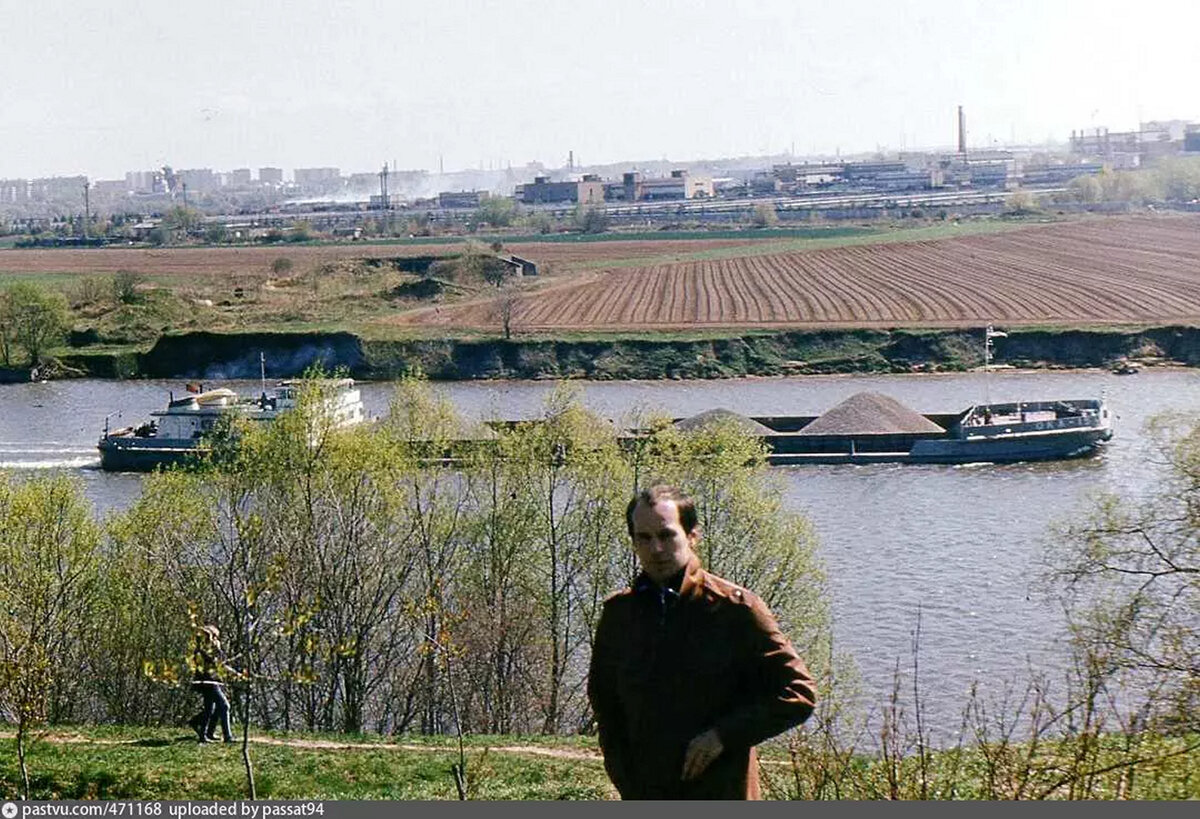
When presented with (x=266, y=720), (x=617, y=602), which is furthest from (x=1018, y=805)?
(x=266, y=720)

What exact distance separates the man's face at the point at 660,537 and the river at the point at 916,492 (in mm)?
7051

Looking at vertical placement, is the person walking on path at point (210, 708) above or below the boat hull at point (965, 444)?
above

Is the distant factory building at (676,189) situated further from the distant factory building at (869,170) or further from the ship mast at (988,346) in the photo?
the ship mast at (988,346)

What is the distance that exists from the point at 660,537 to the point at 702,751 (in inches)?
16.2

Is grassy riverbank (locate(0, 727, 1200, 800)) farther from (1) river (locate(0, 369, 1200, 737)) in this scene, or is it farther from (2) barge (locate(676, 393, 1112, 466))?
(2) barge (locate(676, 393, 1112, 466))

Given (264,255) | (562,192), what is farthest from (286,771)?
(562,192)

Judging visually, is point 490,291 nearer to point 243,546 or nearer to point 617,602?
point 243,546

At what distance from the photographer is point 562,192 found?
11100 centimetres

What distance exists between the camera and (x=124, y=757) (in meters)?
7.35

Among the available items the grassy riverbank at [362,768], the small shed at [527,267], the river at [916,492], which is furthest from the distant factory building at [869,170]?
the grassy riverbank at [362,768]

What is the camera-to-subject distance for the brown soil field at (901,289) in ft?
125

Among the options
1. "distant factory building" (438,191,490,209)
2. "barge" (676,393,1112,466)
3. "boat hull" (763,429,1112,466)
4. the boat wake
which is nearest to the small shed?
the boat wake

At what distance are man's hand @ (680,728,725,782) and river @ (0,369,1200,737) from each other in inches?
275

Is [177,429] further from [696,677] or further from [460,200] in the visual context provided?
[460,200]
